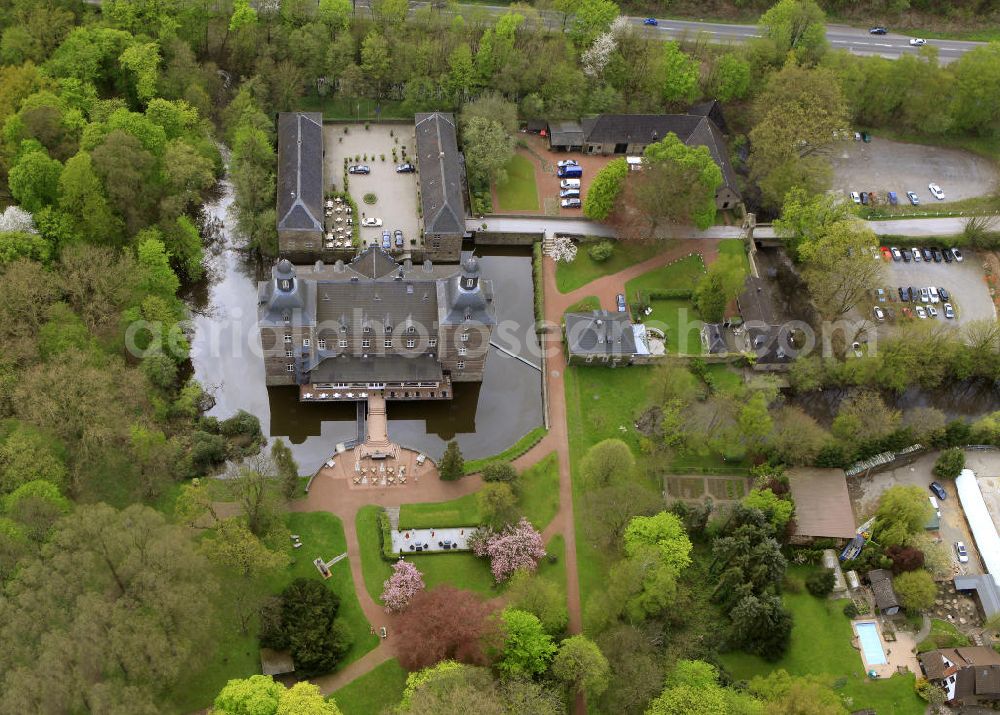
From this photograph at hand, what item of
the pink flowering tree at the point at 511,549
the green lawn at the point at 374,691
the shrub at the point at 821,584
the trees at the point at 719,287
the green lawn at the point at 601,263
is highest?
the green lawn at the point at 601,263

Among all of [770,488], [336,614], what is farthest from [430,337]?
[770,488]

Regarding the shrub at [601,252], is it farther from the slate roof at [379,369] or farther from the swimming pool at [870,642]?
the swimming pool at [870,642]

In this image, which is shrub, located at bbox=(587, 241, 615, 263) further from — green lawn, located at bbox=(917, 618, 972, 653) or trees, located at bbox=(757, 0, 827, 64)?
green lawn, located at bbox=(917, 618, 972, 653)

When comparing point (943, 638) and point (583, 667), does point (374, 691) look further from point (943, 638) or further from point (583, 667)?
point (943, 638)

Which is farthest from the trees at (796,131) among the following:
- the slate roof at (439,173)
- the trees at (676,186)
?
the slate roof at (439,173)

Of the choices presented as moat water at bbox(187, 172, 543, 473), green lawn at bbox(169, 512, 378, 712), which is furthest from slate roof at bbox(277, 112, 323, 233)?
green lawn at bbox(169, 512, 378, 712)

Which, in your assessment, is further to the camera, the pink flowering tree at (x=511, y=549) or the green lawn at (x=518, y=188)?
the green lawn at (x=518, y=188)
